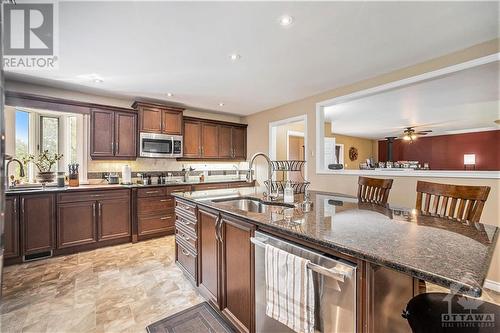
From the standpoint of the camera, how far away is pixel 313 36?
209cm

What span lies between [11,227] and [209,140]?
3.27 metres

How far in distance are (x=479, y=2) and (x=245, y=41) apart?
1.90 metres

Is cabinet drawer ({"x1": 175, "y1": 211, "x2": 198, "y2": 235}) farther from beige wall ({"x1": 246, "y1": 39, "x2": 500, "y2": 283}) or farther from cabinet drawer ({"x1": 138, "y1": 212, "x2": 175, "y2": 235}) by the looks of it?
beige wall ({"x1": 246, "y1": 39, "x2": 500, "y2": 283})

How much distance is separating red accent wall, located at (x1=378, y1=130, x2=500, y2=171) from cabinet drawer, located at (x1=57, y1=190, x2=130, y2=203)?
30.6 feet

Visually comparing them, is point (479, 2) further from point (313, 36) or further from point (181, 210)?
point (181, 210)

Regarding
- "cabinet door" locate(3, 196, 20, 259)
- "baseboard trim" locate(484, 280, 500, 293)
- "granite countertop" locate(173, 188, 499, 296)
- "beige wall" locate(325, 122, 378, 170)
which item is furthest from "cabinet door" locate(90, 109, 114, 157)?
"beige wall" locate(325, 122, 378, 170)

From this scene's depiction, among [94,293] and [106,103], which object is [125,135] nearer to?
[106,103]

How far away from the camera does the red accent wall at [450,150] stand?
6523 mm

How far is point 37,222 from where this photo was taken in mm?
2863

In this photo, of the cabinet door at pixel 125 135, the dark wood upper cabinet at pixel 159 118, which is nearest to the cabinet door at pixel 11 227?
the cabinet door at pixel 125 135

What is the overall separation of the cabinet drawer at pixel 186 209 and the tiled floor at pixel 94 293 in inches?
30.1

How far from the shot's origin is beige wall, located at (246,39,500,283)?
2.21 m

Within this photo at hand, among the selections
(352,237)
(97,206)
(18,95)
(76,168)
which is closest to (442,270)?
(352,237)

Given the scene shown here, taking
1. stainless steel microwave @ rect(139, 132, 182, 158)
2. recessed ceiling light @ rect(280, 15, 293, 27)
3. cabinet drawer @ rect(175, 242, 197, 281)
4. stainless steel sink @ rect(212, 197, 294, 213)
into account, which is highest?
recessed ceiling light @ rect(280, 15, 293, 27)
